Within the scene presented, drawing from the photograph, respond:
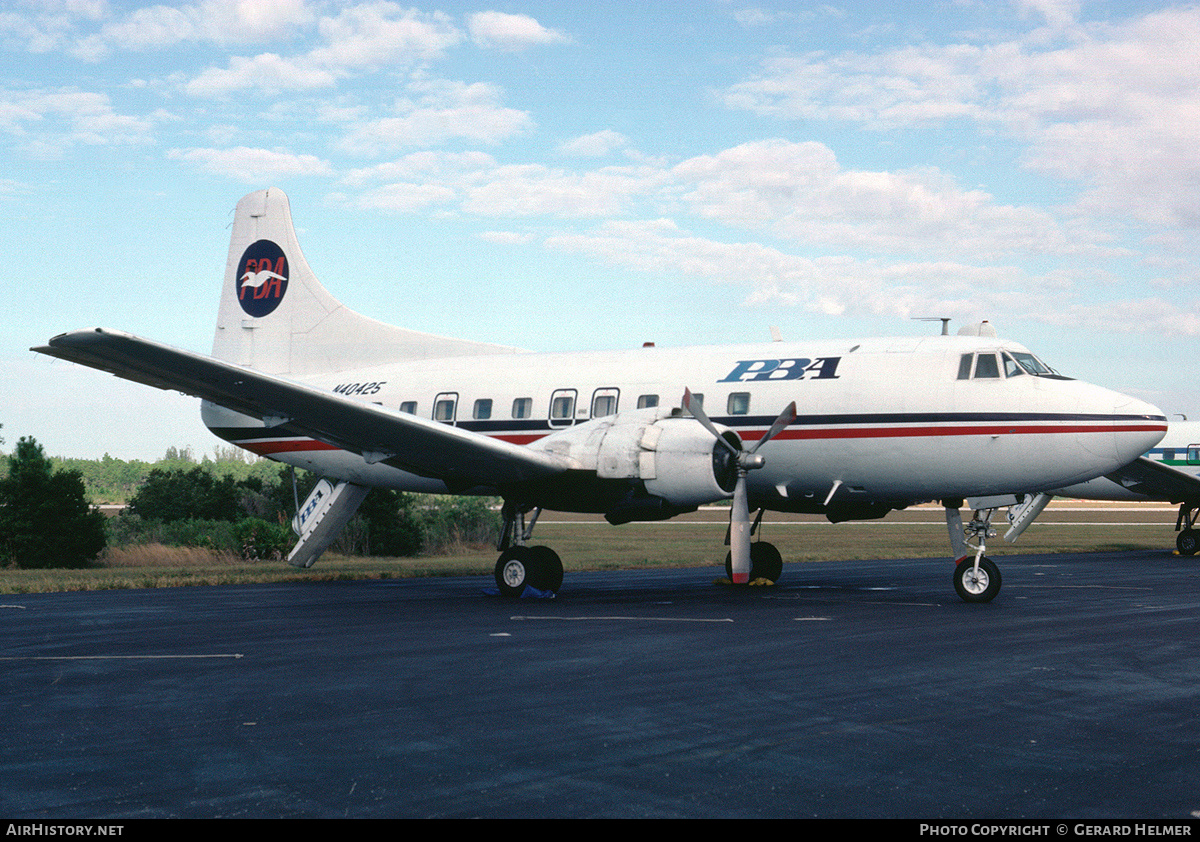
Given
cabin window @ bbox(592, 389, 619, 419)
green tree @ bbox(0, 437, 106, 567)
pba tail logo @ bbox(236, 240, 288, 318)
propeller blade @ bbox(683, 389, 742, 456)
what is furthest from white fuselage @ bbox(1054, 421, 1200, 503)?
green tree @ bbox(0, 437, 106, 567)

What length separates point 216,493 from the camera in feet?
126

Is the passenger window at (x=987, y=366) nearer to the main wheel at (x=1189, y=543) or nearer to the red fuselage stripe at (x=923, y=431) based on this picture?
the red fuselage stripe at (x=923, y=431)

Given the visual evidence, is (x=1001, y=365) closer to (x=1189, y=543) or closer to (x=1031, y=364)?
(x=1031, y=364)

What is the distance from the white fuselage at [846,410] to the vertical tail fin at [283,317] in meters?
2.78

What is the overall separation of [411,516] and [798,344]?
21448mm

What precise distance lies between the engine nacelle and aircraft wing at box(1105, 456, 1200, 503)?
2042 centimetres

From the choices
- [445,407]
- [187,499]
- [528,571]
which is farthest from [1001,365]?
[187,499]

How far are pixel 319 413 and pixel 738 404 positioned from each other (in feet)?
22.9

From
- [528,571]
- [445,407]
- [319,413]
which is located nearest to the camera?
[319,413]

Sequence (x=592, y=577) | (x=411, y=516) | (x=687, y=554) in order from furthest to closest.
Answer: (x=411, y=516)
(x=687, y=554)
(x=592, y=577)

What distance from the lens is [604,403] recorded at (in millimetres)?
19703

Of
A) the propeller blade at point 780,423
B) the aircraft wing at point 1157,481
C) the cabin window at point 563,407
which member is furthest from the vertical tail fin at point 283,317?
the aircraft wing at point 1157,481
